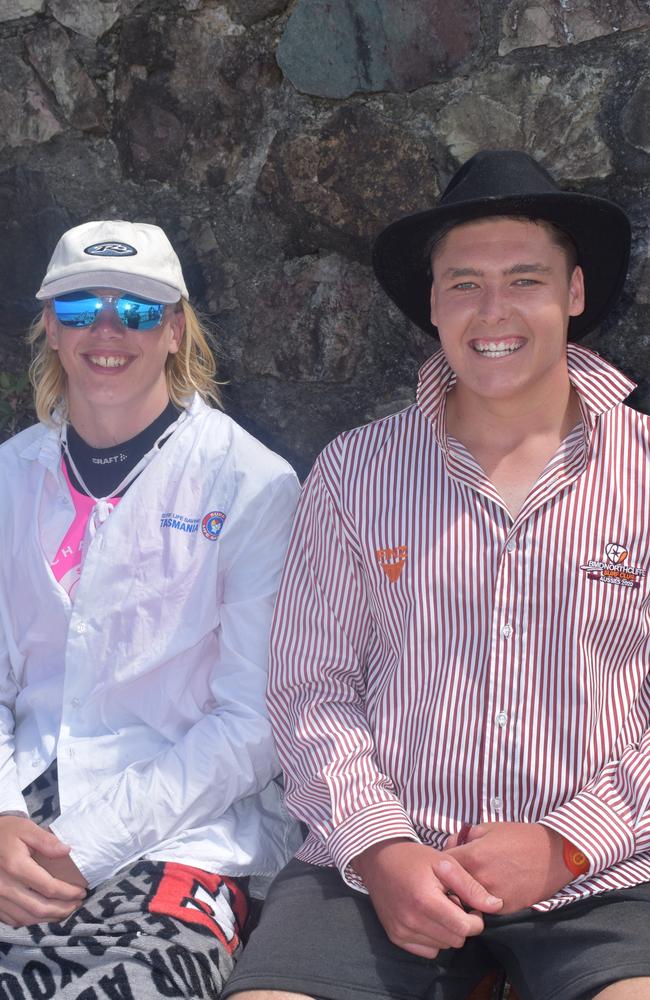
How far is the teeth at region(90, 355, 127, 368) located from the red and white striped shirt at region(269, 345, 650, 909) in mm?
580

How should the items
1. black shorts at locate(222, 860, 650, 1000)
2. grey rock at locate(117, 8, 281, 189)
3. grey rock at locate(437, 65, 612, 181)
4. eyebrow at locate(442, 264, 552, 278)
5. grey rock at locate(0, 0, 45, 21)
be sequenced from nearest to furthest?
black shorts at locate(222, 860, 650, 1000) → eyebrow at locate(442, 264, 552, 278) → grey rock at locate(437, 65, 612, 181) → grey rock at locate(117, 8, 281, 189) → grey rock at locate(0, 0, 45, 21)

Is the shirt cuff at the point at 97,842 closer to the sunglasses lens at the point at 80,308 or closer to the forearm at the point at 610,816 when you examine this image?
the forearm at the point at 610,816

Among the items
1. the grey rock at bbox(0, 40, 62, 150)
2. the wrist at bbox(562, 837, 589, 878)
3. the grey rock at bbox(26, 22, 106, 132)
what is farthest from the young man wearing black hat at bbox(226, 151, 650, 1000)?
the grey rock at bbox(0, 40, 62, 150)

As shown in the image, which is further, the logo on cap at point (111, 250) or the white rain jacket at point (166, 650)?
the logo on cap at point (111, 250)

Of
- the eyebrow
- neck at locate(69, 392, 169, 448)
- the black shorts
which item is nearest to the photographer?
the black shorts

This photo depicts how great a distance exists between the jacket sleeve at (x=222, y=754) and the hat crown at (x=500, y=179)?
0.70m

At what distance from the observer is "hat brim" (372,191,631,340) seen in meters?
2.02

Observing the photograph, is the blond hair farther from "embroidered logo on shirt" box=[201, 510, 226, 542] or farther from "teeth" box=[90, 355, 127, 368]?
"embroidered logo on shirt" box=[201, 510, 226, 542]

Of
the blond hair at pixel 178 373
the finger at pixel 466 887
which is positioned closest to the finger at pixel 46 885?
the finger at pixel 466 887

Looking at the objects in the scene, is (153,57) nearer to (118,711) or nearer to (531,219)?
(531,219)

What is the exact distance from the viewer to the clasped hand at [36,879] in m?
2.09

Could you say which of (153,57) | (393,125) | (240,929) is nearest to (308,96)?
(393,125)

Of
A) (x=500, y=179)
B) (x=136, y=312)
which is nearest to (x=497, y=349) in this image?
(x=500, y=179)

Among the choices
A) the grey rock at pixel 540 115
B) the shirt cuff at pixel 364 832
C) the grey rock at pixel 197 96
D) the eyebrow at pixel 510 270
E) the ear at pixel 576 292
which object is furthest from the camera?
the grey rock at pixel 197 96
